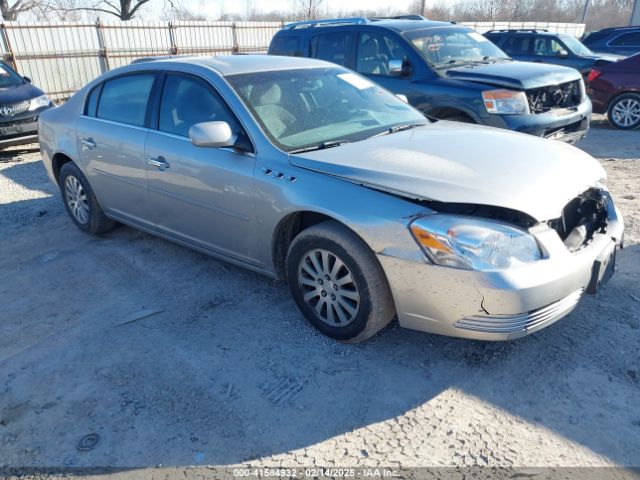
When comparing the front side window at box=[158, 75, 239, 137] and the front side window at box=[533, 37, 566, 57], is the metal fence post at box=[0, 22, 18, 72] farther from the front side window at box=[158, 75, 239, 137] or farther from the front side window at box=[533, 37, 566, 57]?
the front side window at box=[533, 37, 566, 57]

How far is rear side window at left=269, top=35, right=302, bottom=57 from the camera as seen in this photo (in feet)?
26.2

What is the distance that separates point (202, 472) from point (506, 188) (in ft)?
6.73

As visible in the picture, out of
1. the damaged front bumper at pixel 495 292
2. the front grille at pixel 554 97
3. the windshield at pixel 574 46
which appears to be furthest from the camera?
the windshield at pixel 574 46

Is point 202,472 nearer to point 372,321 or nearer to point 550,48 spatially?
point 372,321

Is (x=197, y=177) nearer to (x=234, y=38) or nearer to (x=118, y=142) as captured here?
(x=118, y=142)

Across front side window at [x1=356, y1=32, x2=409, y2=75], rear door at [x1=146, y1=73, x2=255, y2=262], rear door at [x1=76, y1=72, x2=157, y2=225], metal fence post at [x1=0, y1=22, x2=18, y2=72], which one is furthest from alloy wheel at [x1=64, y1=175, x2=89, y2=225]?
metal fence post at [x1=0, y1=22, x2=18, y2=72]

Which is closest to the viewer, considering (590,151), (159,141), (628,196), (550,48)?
(159,141)

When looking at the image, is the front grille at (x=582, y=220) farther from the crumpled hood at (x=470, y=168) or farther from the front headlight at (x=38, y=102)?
the front headlight at (x=38, y=102)

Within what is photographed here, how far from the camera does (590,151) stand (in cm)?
814

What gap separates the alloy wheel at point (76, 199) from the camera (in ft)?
17.0

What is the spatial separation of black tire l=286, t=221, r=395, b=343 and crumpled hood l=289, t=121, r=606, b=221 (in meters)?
0.36

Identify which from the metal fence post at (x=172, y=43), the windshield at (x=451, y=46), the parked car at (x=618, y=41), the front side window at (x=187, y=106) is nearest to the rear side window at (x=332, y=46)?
the windshield at (x=451, y=46)

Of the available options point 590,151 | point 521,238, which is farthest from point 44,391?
point 590,151

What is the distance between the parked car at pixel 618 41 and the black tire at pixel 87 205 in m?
14.1
